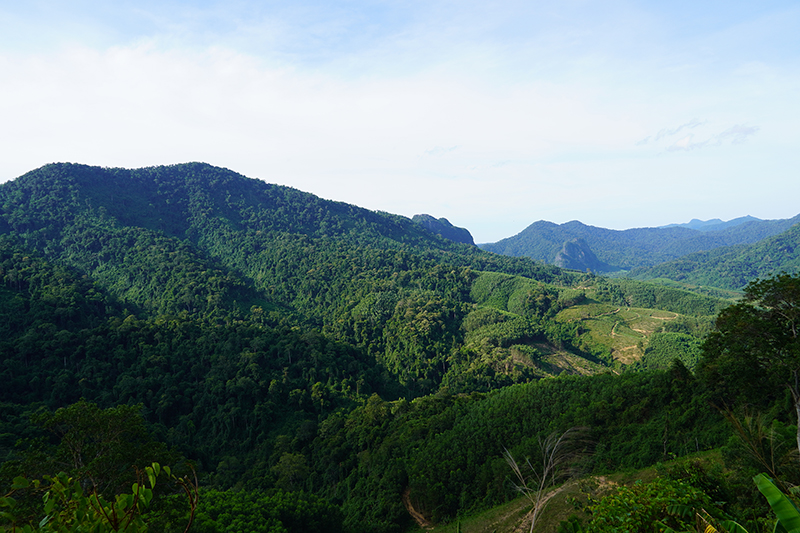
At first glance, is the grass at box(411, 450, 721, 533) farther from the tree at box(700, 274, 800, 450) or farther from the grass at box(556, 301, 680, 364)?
the grass at box(556, 301, 680, 364)

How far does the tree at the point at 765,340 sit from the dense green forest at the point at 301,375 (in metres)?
3.17

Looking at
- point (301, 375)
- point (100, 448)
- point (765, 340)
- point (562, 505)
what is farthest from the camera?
point (301, 375)

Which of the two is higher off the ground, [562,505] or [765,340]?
[765,340]

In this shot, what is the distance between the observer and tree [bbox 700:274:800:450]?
44.6ft

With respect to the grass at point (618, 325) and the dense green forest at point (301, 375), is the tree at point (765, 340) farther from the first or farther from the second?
the grass at point (618, 325)

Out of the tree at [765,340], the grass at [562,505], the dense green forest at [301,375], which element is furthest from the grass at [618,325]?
the tree at [765,340]

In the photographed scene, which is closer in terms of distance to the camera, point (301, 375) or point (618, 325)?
point (301, 375)

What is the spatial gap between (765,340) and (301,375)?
5316 centimetres

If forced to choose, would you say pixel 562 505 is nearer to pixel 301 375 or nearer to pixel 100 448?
pixel 100 448

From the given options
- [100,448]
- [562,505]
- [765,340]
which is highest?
[765,340]

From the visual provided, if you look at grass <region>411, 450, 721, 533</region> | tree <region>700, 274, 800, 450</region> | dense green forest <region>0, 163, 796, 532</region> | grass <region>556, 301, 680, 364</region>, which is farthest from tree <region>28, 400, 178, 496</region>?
grass <region>556, 301, 680, 364</region>

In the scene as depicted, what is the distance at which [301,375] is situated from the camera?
56.7m

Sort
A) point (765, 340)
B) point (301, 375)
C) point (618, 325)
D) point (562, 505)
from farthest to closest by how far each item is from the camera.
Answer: point (618, 325)
point (301, 375)
point (562, 505)
point (765, 340)

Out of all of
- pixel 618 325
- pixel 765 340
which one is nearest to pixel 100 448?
pixel 765 340
